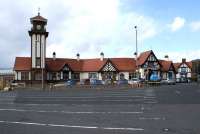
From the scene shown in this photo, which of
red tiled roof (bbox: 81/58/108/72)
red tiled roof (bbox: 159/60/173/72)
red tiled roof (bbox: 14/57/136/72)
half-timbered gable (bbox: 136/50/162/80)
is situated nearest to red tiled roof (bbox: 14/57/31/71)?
red tiled roof (bbox: 14/57/136/72)

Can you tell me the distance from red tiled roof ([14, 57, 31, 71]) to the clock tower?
6.85 ft

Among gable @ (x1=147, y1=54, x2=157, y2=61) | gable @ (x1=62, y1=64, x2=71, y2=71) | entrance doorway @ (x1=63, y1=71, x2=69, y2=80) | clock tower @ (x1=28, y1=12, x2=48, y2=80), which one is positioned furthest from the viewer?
gable @ (x1=147, y1=54, x2=157, y2=61)

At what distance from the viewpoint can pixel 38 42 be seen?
7675cm

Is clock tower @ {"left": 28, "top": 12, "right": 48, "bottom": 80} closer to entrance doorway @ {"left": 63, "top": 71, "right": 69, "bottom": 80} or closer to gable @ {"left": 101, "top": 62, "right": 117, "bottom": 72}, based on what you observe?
entrance doorway @ {"left": 63, "top": 71, "right": 69, "bottom": 80}

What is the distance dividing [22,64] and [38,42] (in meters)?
6.52

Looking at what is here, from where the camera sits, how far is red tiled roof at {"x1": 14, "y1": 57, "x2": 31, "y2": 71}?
78.8 meters

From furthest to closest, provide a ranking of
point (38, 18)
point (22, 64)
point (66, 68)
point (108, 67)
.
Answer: point (108, 67)
point (66, 68)
point (22, 64)
point (38, 18)

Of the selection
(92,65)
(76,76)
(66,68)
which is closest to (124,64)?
(92,65)

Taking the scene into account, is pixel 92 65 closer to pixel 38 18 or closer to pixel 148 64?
pixel 148 64

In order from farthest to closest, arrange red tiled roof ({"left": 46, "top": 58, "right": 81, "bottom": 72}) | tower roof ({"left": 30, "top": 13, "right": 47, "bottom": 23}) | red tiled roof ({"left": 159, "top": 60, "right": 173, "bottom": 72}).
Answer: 1. red tiled roof ({"left": 159, "top": 60, "right": 173, "bottom": 72})
2. red tiled roof ({"left": 46, "top": 58, "right": 81, "bottom": 72})
3. tower roof ({"left": 30, "top": 13, "right": 47, "bottom": 23})

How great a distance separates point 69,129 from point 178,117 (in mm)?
6109

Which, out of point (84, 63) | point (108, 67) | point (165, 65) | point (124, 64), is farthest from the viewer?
point (165, 65)

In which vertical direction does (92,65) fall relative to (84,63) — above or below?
below

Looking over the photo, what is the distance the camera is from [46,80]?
266 feet
